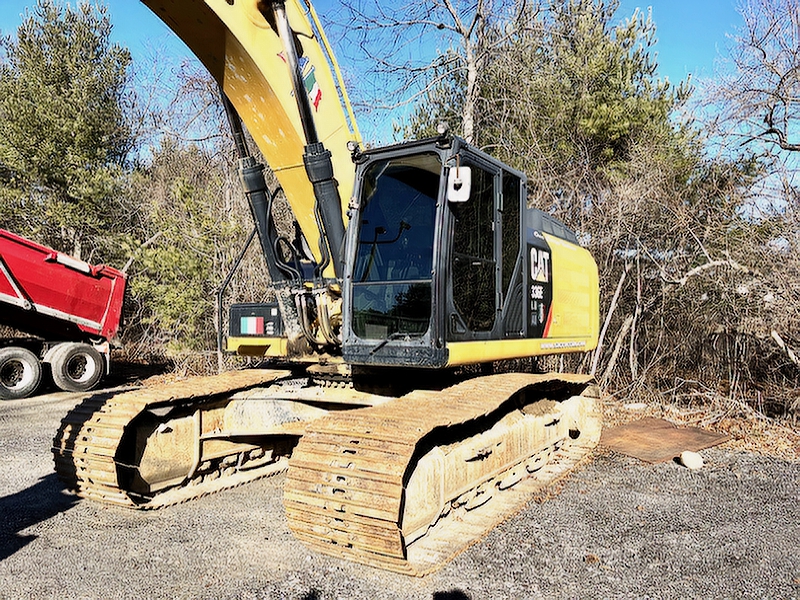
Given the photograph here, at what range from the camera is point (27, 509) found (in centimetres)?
497

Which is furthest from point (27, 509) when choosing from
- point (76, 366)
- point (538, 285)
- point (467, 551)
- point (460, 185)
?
point (76, 366)

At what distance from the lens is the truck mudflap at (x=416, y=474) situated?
3.27 m

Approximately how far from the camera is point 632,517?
497 centimetres

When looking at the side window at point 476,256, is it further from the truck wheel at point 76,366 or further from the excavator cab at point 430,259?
the truck wheel at point 76,366

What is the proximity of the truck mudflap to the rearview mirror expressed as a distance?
1.31 m

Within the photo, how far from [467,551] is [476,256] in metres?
1.99

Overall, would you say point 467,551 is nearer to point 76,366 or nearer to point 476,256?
point 476,256

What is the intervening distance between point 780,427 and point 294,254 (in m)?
6.46

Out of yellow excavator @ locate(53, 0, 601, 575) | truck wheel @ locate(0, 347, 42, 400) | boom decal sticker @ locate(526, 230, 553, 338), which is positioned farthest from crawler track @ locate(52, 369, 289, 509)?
truck wheel @ locate(0, 347, 42, 400)

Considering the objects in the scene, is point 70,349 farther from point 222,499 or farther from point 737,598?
point 737,598

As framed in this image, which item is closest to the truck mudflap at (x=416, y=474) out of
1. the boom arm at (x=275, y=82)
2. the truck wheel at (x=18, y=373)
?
the boom arm at (x=275, y=82)

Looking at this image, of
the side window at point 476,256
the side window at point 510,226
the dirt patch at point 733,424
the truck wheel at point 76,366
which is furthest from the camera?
the truck wheel at point 76,366

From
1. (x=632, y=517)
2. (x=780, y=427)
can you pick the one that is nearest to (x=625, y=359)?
(x=780, y=427)

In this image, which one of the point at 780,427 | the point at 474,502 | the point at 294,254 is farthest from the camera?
the point at 780,427
